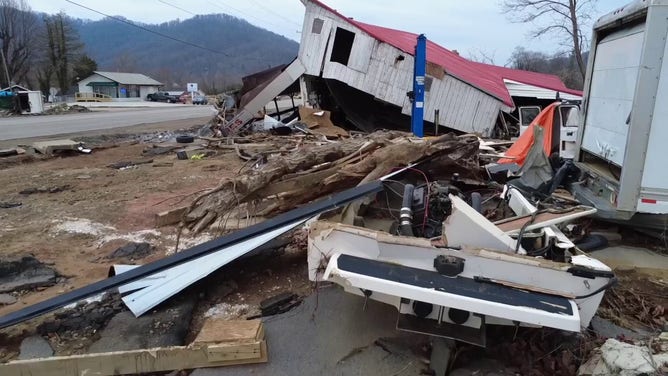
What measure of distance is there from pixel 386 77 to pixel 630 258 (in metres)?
13.6

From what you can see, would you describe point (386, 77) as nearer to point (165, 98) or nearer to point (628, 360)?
point (628, 360)

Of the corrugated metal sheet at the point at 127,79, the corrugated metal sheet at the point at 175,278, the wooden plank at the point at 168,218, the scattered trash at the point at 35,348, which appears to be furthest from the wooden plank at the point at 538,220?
the corrugated metal sheet at the point at 127,79

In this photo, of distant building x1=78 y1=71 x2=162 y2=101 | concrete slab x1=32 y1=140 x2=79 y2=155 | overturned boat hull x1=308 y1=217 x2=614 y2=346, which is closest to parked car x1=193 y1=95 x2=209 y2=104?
distant building x1=78 y1=71 x2=162 y2=101

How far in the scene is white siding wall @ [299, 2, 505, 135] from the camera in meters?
17.2

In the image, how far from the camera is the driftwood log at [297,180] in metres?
5.36

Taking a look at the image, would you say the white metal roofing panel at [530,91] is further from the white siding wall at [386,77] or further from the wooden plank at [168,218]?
the wooden plank at [168,218]

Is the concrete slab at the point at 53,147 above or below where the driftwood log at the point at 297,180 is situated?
below

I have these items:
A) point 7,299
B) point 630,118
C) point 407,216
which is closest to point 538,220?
point 407,216

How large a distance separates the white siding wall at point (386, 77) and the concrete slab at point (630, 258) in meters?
13.1

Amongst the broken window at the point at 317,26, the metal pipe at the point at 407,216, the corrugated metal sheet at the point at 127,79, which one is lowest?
the metal pipe at the point at 407,216

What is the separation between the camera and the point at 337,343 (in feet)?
11.4

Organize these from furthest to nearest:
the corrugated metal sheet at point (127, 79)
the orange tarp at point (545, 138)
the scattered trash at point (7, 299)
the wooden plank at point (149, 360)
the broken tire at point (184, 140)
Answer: the corrugated metal sheet at point (127, 79), the broken tire at point (184, 140), the orange tarp at point (545, 138), the scattered trash at point (7, 299), the wooden plank at point (149, 360)

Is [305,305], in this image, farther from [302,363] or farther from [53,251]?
[53,251]

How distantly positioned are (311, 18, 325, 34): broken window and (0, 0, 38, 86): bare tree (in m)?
62.3
